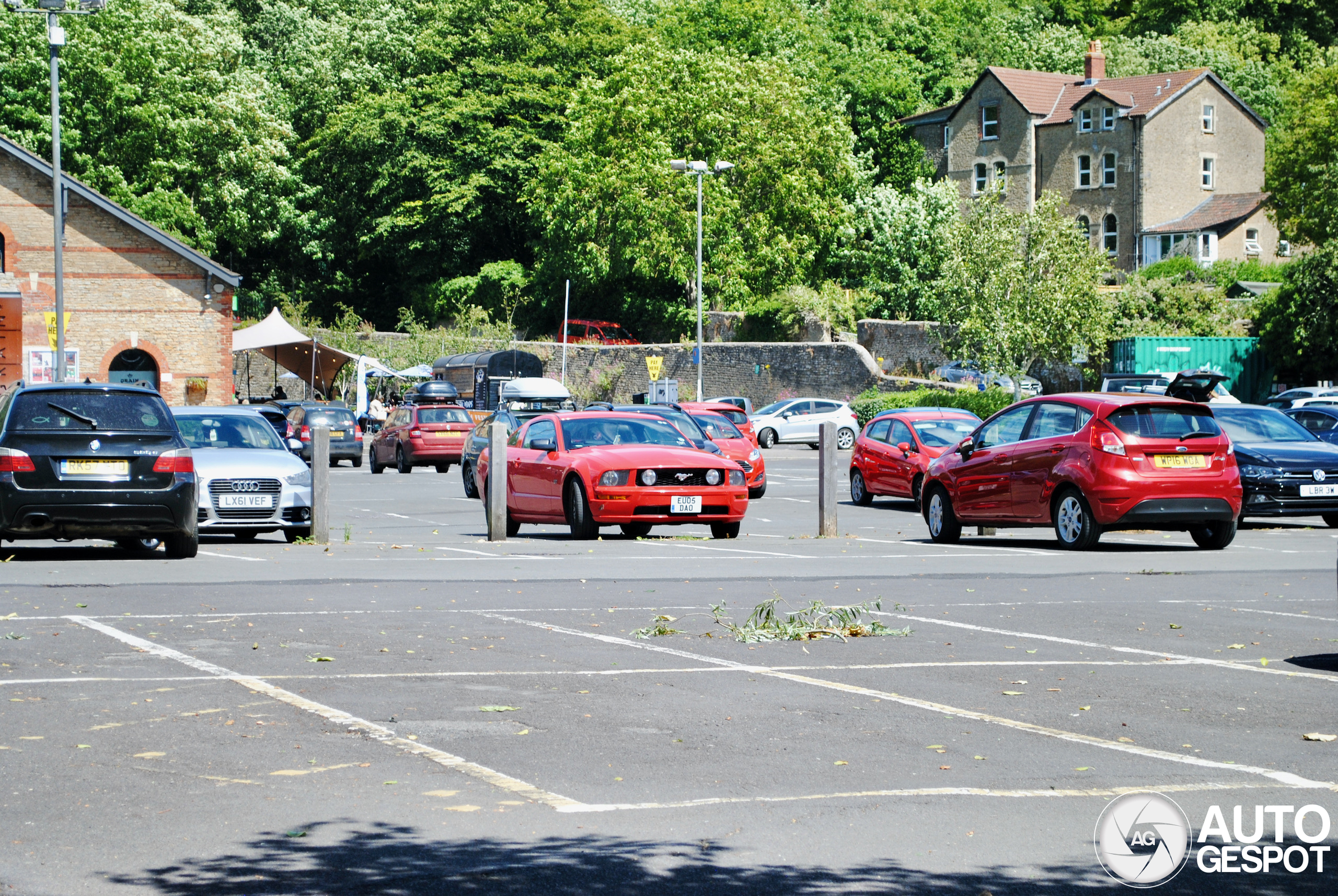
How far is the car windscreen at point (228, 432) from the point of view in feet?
65.8

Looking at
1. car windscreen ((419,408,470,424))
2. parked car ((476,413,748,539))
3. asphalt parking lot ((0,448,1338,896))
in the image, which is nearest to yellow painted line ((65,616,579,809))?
asphalt parking lot ((0,448,1338,896))

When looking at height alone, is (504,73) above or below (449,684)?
above

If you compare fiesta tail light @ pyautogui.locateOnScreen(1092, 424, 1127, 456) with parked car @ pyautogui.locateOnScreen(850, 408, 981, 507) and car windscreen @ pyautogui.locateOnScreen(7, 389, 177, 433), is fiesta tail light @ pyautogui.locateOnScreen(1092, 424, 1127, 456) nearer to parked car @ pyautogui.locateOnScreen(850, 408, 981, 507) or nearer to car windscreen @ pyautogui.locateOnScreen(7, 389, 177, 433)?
parked car @ pyautogui.locateOnScreen(850, 408, 981, 507)

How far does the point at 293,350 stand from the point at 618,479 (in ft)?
157

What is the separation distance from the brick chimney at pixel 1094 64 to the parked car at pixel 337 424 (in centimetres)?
4847

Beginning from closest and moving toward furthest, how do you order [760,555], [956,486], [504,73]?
[760,555] → [956,486] → [504,73]

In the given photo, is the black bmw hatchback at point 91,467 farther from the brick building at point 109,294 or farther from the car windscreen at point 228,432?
the brick building at point 109,294

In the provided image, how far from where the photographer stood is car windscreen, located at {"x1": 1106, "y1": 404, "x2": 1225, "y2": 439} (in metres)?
17.2

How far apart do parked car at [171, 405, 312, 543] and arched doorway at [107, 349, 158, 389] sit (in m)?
32.2

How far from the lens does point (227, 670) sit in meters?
8.81

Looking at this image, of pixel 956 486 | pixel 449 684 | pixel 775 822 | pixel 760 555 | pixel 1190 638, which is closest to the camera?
pixel 775 822

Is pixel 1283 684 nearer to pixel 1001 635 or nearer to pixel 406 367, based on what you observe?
pixel 1001 635

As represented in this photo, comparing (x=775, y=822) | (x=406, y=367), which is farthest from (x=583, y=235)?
(x=775, y=822)

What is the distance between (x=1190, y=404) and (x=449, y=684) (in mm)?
11450
